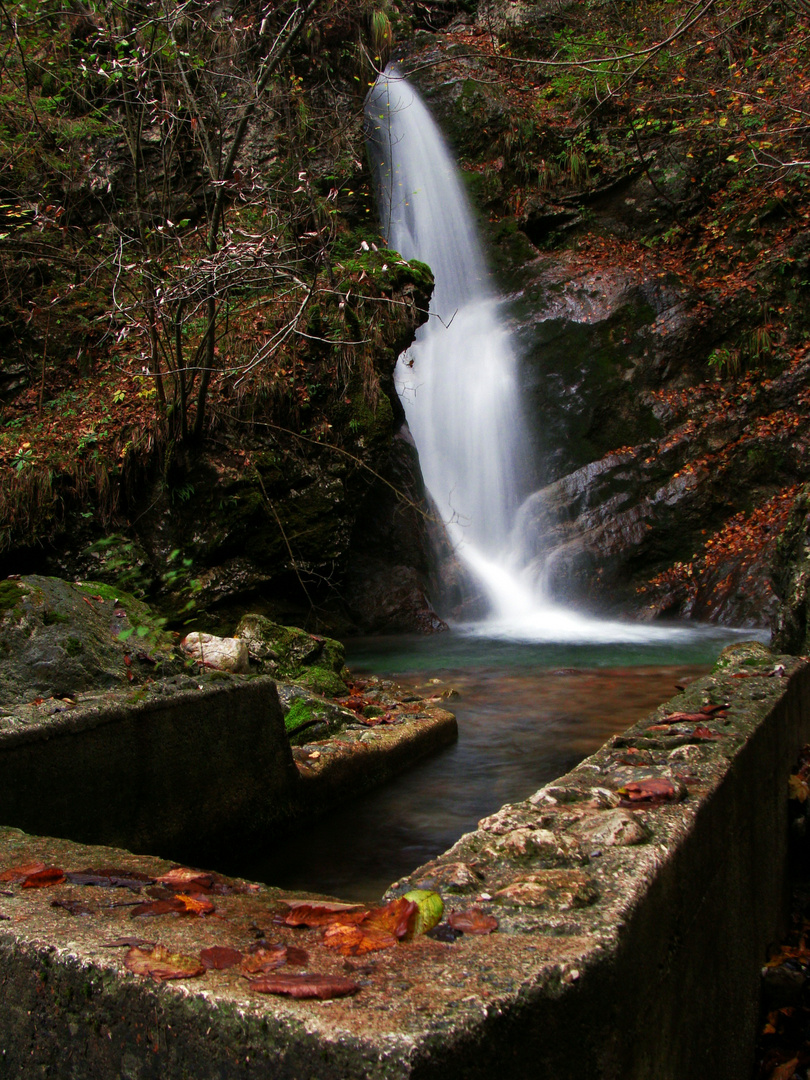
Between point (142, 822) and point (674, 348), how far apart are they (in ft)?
39.7

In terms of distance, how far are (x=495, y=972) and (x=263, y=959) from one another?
0.38 meters

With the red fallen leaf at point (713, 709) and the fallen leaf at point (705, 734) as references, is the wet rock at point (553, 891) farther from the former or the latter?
the red fallen leaf at point (713, 709)

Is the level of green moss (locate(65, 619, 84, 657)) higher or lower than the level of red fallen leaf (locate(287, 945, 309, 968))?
higher

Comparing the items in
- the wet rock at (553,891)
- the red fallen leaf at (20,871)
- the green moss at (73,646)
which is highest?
the green moss at (73,646)

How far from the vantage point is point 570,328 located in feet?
43.7

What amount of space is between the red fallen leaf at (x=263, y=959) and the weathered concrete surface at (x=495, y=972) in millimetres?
42

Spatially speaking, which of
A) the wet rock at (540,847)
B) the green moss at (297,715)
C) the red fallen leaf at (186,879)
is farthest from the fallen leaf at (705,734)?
the green moss at (297,715)

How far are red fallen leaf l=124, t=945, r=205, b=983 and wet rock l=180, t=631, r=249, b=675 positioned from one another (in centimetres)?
375

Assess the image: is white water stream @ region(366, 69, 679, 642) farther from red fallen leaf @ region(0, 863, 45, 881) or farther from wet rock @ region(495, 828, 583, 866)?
red fallen leaf @ region(0, 863, 45, 881)

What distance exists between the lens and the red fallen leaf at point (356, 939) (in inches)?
49.7

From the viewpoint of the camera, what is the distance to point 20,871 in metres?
1.66

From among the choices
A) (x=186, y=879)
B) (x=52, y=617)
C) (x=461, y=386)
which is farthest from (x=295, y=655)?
(x=461, y=386)

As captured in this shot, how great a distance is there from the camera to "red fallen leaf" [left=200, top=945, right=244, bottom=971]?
3.86 feet

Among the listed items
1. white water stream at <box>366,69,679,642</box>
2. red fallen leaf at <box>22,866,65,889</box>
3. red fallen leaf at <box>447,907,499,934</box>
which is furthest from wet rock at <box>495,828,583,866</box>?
white water stream at <box>366,69,679,642</box>
